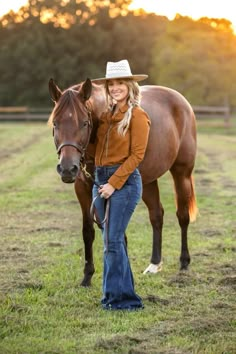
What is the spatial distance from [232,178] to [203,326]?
10223 millimetres

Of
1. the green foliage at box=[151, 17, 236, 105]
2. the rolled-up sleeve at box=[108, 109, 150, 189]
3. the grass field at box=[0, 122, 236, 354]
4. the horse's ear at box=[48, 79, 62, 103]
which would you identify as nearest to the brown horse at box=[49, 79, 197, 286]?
the horse's ear at box=[48, 79, 62, 103]

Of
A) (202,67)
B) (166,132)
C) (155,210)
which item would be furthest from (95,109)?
(202,67)

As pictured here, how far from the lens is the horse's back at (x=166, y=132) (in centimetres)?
643

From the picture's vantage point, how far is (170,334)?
457cm

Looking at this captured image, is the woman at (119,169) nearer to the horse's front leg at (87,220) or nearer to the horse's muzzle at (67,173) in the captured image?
the horse's muzzle at (67,173)

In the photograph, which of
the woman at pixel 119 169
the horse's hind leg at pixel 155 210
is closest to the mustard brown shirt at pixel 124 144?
the woman at pixel 119 169

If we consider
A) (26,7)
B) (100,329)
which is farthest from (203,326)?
(26,7)

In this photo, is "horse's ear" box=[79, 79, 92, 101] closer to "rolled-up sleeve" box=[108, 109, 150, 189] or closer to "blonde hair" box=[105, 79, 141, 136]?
"blonde hair" box=[105, 79, 141, 136]

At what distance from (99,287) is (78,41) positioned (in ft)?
174

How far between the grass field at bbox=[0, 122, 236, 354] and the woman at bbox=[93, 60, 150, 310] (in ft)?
0.83

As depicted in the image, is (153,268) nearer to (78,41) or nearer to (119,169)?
(119,169)

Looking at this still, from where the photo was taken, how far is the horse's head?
488cm

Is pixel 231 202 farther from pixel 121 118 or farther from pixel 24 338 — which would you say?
pixel 24 338

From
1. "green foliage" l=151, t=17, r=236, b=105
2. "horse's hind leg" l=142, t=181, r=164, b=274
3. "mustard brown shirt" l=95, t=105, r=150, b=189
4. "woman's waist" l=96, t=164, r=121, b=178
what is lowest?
"green foliage" l=151, t=17, r=236, b=105
